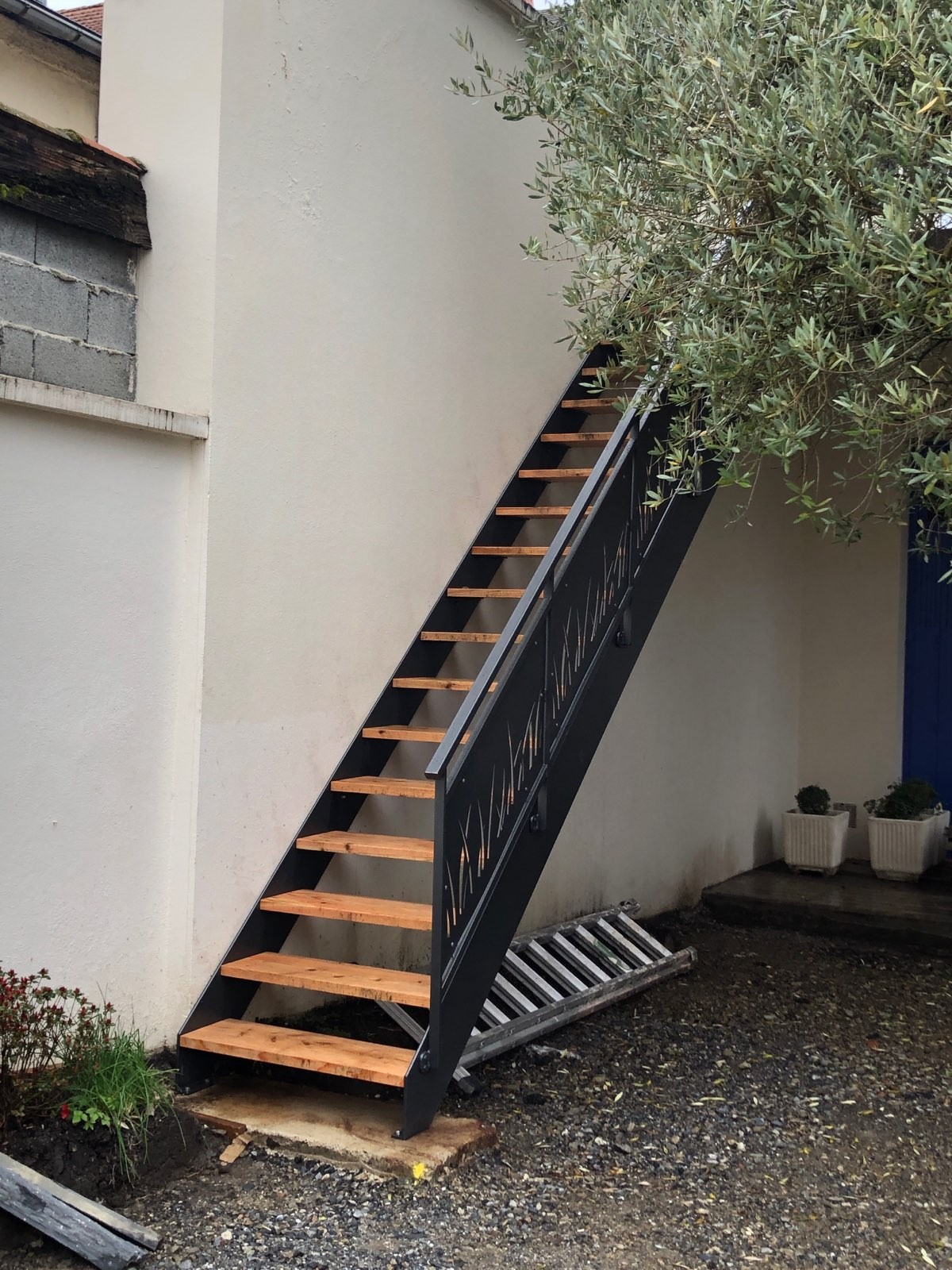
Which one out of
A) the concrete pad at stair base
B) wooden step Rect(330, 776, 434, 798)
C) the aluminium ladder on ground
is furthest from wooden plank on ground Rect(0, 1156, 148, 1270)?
wooden step Rect(330, 776, 434, 798)

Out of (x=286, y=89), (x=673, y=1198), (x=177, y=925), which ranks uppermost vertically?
(x=286, y=89)

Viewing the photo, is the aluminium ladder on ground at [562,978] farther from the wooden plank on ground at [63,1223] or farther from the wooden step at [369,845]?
the wooden plank on ground at [63,1223]

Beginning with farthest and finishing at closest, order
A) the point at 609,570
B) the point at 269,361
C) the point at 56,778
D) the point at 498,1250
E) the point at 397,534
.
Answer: the point at 397,534 → the point at 609,570 → the point at 269,361 → the point at 56,778 → the point at 498,1250

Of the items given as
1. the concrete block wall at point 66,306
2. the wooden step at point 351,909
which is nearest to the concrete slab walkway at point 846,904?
the wooden step at point 351,909

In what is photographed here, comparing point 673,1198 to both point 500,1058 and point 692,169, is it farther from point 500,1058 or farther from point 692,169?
point 692,169

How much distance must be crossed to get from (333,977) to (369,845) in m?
0.54

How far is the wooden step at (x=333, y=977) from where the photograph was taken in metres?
3.81

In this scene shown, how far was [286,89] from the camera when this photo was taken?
4.55 meters

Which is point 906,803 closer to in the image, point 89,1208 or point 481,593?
point 481,593

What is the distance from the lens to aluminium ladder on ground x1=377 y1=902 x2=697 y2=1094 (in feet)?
14.8

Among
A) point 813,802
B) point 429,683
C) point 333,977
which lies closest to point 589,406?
point 429,683

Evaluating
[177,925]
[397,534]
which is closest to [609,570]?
[397,534]

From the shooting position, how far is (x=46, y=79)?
5.46m

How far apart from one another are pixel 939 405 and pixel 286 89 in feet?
8.78
